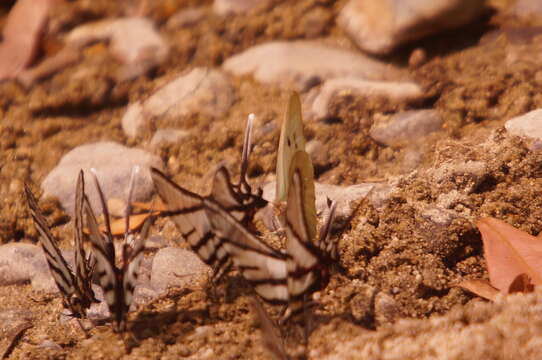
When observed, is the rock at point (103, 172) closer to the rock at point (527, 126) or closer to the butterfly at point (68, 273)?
the butterfly at point (68, 273)

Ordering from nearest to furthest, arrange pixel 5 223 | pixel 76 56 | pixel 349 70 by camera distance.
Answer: pixel 5 223
pixel 349 70
pixel 76 56

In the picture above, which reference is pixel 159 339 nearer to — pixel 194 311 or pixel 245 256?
pixel 194 311

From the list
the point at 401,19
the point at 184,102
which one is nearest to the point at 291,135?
the point at 184,102

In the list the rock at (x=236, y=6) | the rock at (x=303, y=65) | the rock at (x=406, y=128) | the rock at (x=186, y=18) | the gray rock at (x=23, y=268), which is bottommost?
the gray rock at (x=23, y=268)

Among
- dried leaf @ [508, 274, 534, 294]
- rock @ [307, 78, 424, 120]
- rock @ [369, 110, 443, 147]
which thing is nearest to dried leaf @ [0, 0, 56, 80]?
rock @ [307, 78, 424, 120]

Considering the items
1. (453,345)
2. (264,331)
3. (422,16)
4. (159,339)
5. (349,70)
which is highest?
(422,16)

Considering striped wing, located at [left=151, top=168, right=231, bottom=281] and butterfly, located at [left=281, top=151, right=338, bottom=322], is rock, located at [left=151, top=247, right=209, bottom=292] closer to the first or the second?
striped wing, located at [left=151, top=168, right=231, bottom=281]

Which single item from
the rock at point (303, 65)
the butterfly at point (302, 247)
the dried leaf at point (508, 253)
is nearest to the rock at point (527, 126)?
the dried leaf at point (508, 253)

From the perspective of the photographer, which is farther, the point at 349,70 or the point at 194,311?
the point at 349,70

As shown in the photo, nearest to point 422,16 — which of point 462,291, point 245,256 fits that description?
point 462,291
